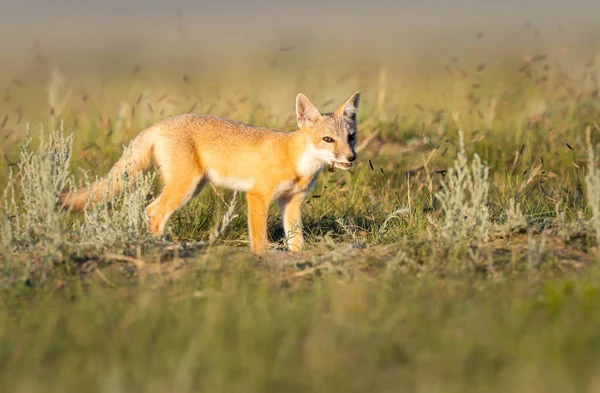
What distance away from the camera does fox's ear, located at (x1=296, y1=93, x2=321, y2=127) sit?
22.6 feet

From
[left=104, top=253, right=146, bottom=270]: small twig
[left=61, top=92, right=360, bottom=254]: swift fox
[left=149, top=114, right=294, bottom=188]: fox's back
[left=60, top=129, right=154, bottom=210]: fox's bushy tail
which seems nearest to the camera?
[left=104, top=253, right=146, bottom=270]: small twig

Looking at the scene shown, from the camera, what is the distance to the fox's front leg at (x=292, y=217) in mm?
6453

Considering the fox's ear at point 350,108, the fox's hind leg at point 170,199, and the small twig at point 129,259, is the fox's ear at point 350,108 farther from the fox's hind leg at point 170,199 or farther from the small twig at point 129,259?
the small twig at point 129,259

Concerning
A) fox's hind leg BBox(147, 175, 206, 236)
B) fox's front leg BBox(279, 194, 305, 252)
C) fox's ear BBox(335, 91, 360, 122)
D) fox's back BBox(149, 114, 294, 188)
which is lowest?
fox's front leg BBox(279, 194, 305, 252)

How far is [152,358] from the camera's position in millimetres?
3516

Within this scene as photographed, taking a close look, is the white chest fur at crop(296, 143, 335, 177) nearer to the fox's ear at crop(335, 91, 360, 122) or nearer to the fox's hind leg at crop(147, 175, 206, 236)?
the fox's ear at crop(335, 91, 360, 122)

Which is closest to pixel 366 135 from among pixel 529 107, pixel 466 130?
pixel 466 130

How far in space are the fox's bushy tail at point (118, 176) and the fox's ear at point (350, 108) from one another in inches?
61.3

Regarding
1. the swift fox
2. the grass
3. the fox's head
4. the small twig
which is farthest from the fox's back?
the small twig

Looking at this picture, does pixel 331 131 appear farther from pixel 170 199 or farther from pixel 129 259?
pixel 129 259

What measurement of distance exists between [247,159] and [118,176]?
101 cm

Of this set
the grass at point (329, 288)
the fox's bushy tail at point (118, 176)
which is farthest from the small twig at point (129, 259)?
the fox's bushy tail at point (118, 176)

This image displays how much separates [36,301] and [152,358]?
1238 millimetres

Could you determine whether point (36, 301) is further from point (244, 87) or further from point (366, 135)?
point (244, 87)
